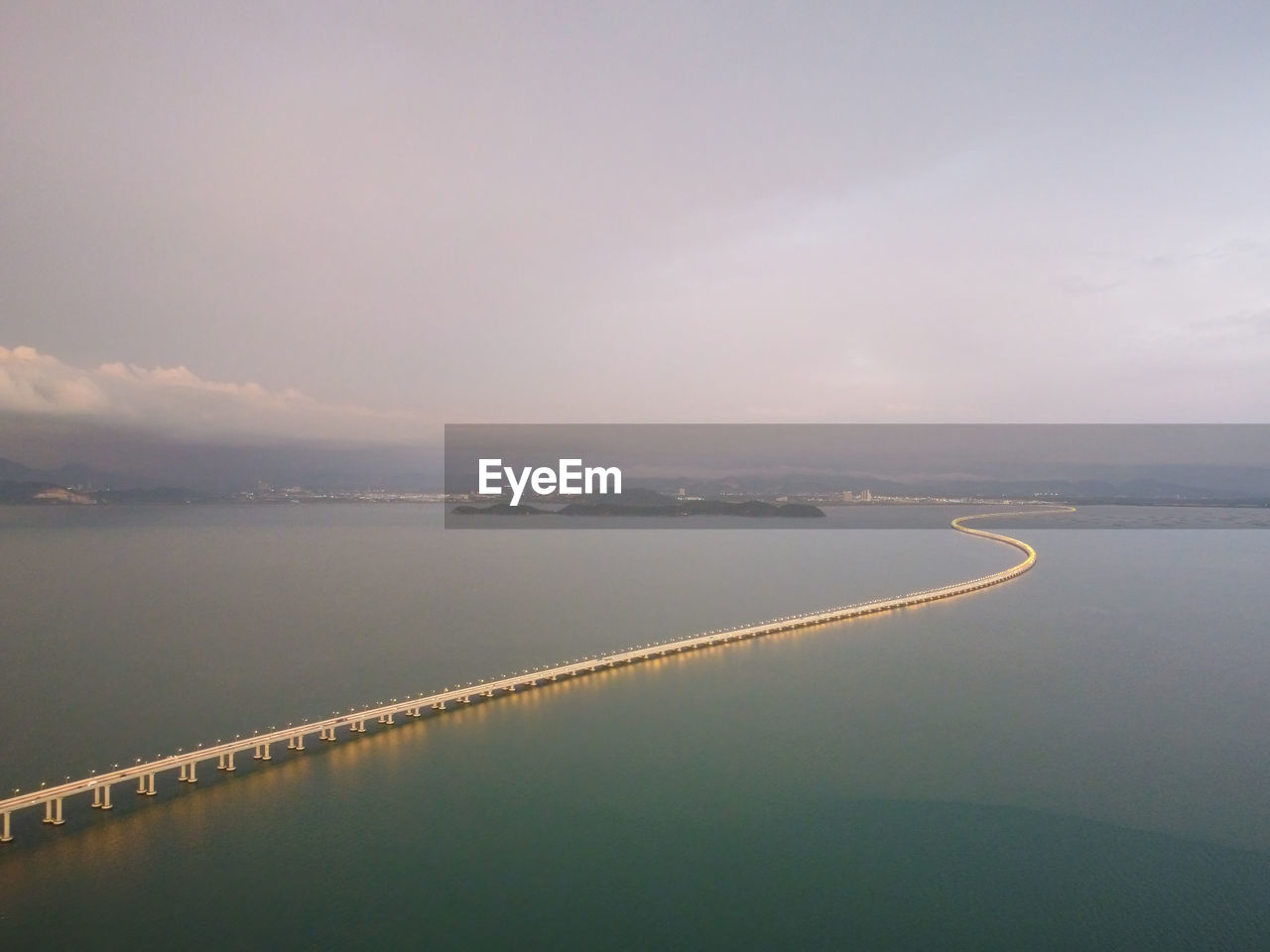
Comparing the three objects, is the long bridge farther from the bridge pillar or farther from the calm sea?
the calm sea

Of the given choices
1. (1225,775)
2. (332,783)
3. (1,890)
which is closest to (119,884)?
(1,890)

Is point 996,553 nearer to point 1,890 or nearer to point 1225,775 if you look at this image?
point 1225,775

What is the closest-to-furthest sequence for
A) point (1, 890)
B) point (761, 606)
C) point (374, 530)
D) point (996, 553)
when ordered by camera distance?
1. point (1, 890)
2. point (761, 606)
3. point (996, 553)
4. point (374, 530)

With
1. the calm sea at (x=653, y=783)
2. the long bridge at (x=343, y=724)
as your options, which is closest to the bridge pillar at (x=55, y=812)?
the long bridge at (x=343, y=724)

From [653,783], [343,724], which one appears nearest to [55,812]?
[343,724]

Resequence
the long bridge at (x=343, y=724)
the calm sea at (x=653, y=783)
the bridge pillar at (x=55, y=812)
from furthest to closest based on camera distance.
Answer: the long bridge at (x=343, y=724) < the bridge pillar at (x=55, y=812) < the calm sea at (x=653, y=783)

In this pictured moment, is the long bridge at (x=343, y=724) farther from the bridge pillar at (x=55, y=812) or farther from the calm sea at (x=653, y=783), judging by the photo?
the calm sea at (x=653, y=783)

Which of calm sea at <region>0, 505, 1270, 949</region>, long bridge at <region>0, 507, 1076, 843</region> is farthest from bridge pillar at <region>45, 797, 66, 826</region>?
calm sea at <region>0, 505, 1270, 949</region>
